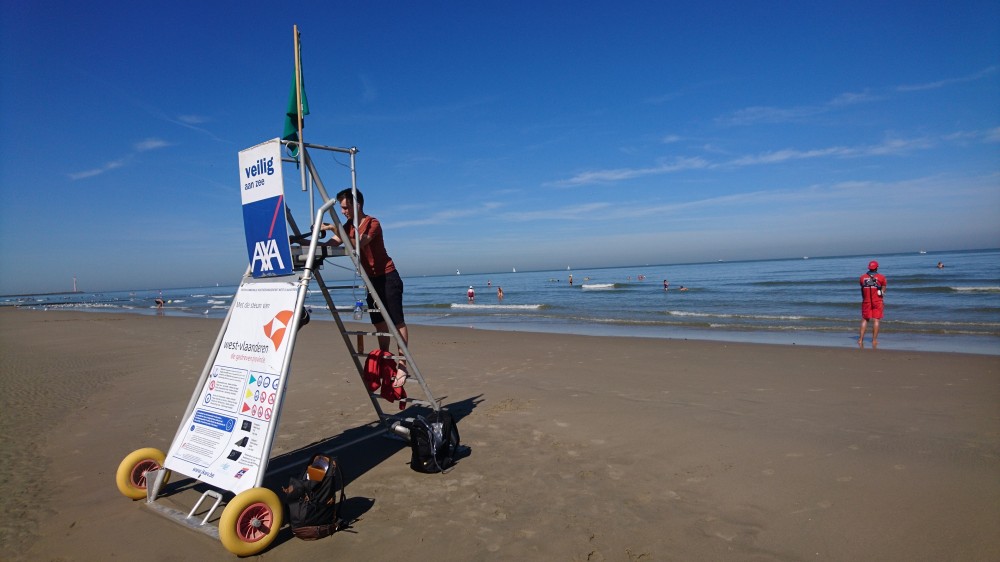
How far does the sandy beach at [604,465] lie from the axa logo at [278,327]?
133 centimetres

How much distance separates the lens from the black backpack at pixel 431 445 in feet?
14.7

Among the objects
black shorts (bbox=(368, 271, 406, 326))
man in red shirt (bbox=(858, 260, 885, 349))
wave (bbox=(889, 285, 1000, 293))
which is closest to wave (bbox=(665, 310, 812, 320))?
man in red shirt (bbox=(858, 260, 885, 349))

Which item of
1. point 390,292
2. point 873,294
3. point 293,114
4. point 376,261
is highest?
point 293,114

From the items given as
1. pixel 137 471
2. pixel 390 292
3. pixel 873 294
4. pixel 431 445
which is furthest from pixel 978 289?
pixel 137 471

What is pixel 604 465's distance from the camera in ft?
15.1

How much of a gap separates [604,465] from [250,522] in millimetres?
2824

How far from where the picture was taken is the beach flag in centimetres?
413

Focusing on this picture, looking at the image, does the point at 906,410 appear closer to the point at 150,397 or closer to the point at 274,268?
the point at 274,268

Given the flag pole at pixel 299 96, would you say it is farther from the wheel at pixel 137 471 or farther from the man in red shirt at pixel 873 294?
the man in red shirt at pixel 873 294

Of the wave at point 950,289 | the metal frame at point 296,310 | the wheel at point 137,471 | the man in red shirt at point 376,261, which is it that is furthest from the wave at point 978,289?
the wheel at point 137,471

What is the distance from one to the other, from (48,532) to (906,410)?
27.3ft

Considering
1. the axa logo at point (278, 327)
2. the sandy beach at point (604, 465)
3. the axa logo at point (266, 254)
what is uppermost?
the axa logo at point (266, 254)

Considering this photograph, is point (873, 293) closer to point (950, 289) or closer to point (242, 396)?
point (242, 396)

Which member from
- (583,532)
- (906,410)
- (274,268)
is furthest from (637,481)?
(906,410)
